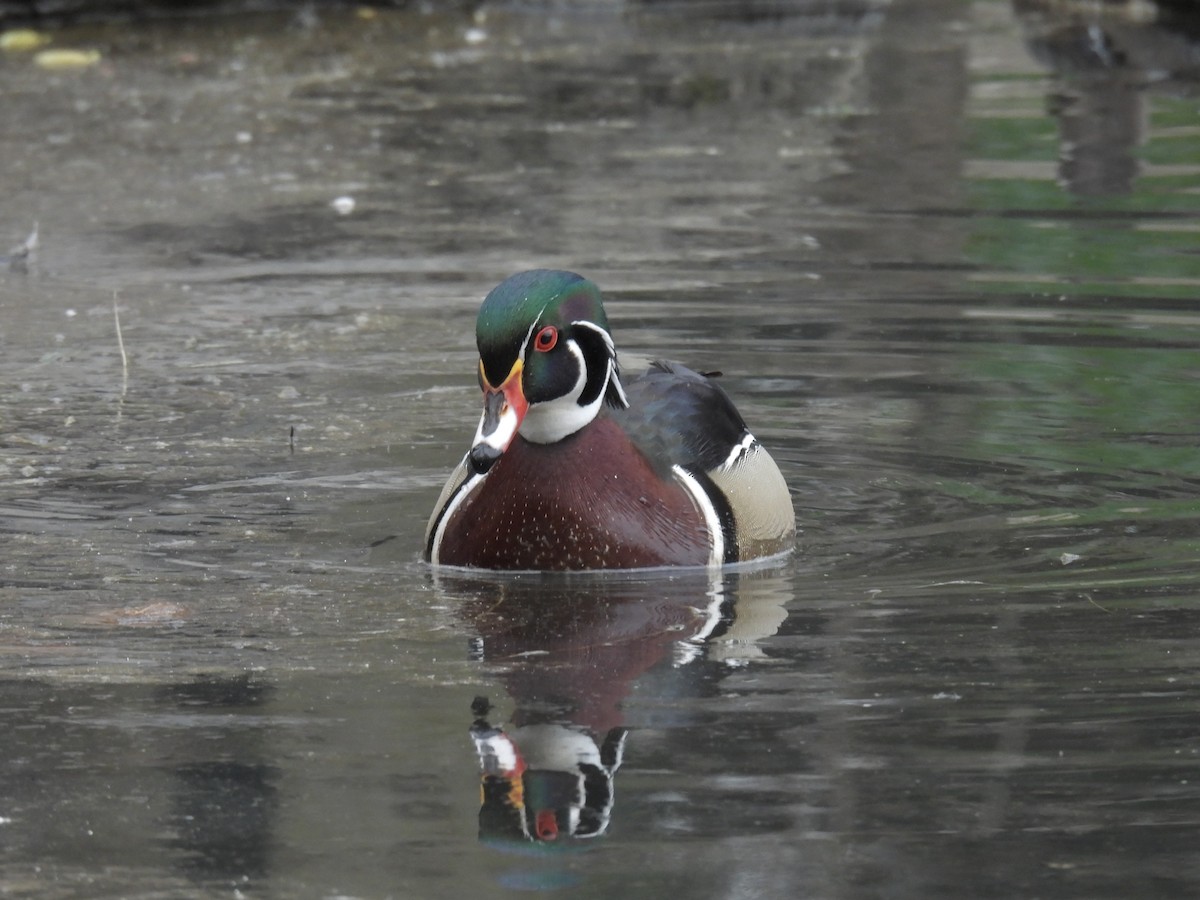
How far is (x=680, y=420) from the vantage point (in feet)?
22.4

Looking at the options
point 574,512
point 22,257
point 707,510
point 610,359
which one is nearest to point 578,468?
point 574,512

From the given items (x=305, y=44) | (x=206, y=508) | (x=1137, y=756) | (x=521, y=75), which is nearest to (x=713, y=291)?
(x=206, y=508)

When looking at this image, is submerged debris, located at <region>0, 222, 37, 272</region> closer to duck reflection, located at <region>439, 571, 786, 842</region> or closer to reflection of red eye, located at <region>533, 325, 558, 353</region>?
duck reflection, located at <region>439, 571, 786, 842</region>

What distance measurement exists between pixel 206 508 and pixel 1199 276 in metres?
4.77

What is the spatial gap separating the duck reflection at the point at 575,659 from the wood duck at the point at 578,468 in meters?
0.10

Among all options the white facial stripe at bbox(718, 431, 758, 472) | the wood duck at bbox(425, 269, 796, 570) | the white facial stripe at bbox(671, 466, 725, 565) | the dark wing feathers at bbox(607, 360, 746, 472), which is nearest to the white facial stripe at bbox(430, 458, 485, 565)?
the wood duck at bbox(425, 269, 796, 570)

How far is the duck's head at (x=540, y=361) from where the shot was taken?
612 cm

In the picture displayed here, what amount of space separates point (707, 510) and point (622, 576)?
372 millimetres

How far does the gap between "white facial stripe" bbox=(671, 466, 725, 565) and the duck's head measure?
328 millimetres

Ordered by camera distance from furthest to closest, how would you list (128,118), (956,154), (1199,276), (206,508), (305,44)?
(305,44), (128,118), (956,154), (1199,276), (206,508)

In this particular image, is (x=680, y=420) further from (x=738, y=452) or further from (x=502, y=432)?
(x=502, y=432)

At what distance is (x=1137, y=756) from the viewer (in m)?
4.82

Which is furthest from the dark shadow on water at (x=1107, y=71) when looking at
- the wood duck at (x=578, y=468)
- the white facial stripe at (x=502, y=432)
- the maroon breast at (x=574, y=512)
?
the white facial stripe at (x=502, y=432)

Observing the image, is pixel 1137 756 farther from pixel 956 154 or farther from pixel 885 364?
pixel 956 154
